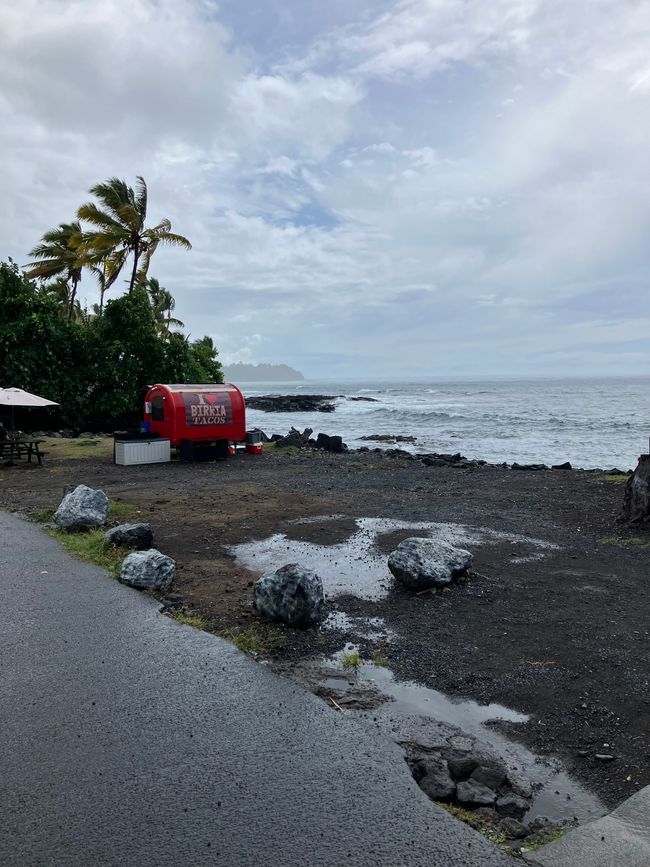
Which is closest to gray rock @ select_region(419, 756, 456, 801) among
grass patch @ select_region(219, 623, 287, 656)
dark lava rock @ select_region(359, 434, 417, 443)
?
grass patch @ select_region(219, 623, 287, 656)

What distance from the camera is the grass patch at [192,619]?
235 inches

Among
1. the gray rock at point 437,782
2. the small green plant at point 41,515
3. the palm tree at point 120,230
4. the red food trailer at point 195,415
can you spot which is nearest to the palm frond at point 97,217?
the palm tree at point 120,230

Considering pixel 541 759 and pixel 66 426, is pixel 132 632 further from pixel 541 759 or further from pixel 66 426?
pixel 66 426

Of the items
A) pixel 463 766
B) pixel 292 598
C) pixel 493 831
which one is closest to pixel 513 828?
pixel 493 831

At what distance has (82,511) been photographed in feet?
31.7

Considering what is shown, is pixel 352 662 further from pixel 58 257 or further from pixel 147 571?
pixel 58 257

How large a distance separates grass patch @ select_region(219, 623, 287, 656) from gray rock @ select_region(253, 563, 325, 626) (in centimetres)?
16

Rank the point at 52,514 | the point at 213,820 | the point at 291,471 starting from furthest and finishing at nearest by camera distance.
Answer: the point at 291,471 → the point at 52,514 → the point at 213,820

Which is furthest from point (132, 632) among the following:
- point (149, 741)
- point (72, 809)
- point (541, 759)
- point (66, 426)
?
point (66, 426)

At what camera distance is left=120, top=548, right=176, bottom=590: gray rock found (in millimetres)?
7008

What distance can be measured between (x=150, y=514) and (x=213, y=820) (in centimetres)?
844

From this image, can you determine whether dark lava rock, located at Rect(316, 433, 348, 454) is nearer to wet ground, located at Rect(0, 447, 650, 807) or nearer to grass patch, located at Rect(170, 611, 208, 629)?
wet ground, located at Rect(0, 447, 650, 807)

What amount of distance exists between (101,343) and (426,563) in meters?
23.7

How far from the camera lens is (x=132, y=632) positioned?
5742mm
